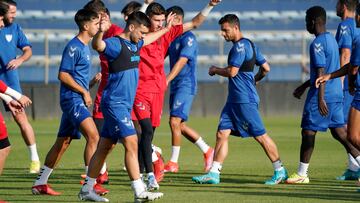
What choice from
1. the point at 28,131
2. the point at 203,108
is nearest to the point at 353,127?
the point at 28,131

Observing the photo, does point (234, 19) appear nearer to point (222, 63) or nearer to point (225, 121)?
point (225, 121)

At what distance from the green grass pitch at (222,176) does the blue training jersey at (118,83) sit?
1.14 meters

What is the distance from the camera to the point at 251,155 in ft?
66.1

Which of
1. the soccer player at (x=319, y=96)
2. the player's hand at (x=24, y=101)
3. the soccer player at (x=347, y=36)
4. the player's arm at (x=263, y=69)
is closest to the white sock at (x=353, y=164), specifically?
the soccer player at (x=347, y=36)

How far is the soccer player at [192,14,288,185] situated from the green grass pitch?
13.4 inches

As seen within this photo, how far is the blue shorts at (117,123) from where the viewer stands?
40.2 ft

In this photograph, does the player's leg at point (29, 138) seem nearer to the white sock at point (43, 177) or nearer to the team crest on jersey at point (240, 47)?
the white sock at point (43, 177)

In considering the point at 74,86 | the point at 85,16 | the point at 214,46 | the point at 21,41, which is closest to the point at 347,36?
the point at 85,16

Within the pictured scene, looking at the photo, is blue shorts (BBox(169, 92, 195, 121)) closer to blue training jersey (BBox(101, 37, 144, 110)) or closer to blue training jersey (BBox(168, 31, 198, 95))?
blue training jersey (BBox(168, 31, 198, 95))

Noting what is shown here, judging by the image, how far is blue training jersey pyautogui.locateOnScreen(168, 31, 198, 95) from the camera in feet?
54.9

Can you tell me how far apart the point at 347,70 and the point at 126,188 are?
3.12m

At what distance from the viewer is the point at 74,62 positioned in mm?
13570

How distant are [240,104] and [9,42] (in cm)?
373

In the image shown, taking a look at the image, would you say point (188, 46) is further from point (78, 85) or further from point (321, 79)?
point (78, 85)
